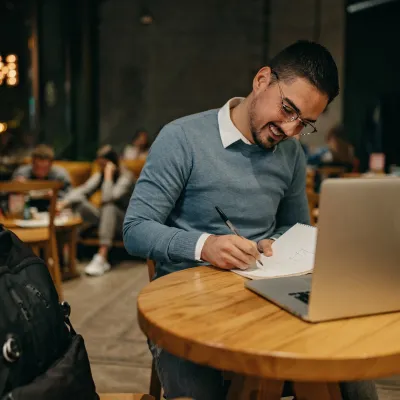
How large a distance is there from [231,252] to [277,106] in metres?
0.45

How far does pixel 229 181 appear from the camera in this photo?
155 centimetres

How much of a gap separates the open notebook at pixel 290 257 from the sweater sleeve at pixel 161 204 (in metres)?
0.18

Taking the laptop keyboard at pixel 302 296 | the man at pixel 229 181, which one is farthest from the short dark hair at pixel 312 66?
the laptop keyboard at pixel 302 296

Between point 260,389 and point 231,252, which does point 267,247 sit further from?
point 260,389

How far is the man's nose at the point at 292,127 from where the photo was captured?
4.82ft

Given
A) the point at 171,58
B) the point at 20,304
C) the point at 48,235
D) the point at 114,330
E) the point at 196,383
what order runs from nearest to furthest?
1. the point at 20,304
2. the point at 196,383
3. the point at 114,330
4. the point at 48,235
5. the point at 171,58

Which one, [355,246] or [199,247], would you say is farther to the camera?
[199,247]

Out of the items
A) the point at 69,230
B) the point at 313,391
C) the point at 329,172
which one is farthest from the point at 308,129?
the point at 329,172

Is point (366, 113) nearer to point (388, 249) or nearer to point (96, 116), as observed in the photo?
point (96, 116)

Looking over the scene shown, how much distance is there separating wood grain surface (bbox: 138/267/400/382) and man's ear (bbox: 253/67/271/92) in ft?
2.12

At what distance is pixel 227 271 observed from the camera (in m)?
1.32

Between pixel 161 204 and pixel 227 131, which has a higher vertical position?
pixel 227 131

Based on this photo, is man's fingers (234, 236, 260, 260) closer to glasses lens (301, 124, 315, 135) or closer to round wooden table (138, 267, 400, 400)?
round wooden table (138, 267, 400, 400)

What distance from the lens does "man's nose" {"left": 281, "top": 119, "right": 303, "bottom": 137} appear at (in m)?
1.47
